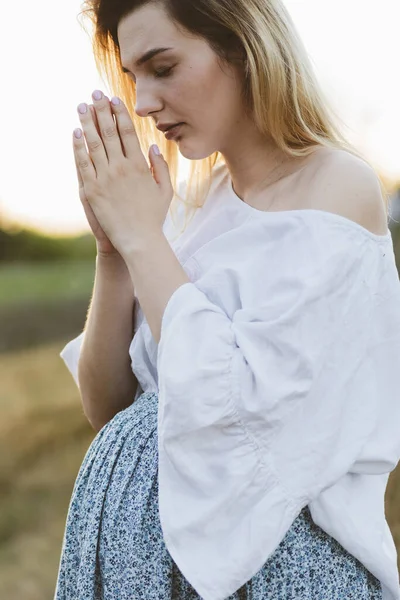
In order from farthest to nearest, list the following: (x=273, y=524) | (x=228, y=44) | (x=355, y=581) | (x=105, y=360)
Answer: (x=105, y=360)
(x=228, y=44)
(x=355, y=581)
(x=273, y=524)

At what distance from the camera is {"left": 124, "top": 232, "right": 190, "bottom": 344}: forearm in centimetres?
125

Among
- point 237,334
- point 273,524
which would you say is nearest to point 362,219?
point 237,334

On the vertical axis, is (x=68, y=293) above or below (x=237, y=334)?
below

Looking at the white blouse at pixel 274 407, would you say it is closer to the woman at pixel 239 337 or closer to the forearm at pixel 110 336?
the woman at pixel 239 337

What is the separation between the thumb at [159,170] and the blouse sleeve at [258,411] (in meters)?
0.28

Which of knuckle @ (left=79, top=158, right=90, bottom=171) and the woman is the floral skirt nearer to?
the woman

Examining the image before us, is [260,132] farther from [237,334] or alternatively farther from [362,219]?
[237,334]

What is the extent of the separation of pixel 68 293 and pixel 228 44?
4.61 m

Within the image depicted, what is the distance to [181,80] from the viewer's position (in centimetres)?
135

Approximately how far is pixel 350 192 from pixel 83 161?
0.45 meters

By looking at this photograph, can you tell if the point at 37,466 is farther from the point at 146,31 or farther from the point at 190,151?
the point at 146,31

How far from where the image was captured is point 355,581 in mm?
1270

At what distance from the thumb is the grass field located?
1922 millimetres

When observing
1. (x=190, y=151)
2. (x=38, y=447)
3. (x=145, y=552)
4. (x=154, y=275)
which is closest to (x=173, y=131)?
(x=190, y=151)
